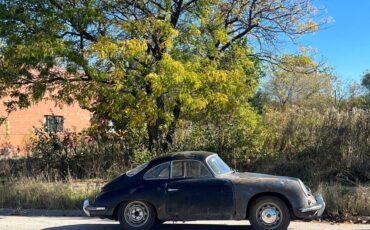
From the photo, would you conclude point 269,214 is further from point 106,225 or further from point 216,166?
point 106,225

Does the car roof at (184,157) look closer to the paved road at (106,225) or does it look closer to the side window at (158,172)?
the side window at (158,172)

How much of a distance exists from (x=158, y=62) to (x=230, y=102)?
3542 millimetres

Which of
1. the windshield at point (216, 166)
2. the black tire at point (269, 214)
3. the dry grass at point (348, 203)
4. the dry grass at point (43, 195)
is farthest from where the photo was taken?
the dry grass at point (43, 195)

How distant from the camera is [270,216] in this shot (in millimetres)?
9406

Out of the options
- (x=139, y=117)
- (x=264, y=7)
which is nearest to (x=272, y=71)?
(x=264, y=7)

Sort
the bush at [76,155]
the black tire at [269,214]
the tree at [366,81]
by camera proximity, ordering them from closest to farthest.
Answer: the black tire at [269,214] < the bush at [76,155] < the tree at [366,81]

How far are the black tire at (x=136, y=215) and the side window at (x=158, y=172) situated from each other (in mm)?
529

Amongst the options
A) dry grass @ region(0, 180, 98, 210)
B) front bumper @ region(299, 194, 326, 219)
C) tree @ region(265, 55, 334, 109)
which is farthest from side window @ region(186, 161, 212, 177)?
tree @ region(265, 55, 334, 109)

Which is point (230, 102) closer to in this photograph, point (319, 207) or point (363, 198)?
point (363, 198)

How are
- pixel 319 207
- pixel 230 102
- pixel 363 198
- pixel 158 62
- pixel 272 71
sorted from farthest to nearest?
pixel 272 71 < pixel 230 102 < pixel 158 62 < pixel 363 198 < pixel 319 207

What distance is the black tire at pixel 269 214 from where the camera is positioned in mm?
9359

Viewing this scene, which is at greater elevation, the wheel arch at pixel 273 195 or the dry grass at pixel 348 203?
the wheel arch at pixel 273 195

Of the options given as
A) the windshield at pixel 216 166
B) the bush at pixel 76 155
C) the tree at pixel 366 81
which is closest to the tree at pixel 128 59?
the bush at pixel 76 155

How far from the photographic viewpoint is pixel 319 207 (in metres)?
9.41
